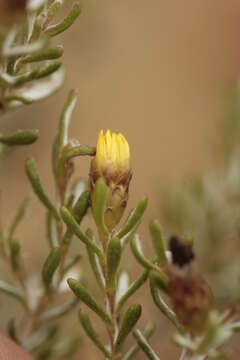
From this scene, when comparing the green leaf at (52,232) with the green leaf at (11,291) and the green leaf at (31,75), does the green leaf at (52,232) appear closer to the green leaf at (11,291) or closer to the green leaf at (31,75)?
the green leaf at (11,291)

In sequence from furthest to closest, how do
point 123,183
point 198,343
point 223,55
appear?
point 223,55 < point 123,183 < point 198,343

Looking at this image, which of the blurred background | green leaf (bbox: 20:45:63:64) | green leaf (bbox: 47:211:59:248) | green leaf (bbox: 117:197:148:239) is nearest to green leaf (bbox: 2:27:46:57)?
green leaf (bbox: 20:45:63:64)

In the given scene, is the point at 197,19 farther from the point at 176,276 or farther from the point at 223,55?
the point at 176,276

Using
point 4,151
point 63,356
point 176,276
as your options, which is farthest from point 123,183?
point 63,356

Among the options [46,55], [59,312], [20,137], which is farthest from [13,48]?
[59,312]

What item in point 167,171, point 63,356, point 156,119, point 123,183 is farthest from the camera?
point 156,119

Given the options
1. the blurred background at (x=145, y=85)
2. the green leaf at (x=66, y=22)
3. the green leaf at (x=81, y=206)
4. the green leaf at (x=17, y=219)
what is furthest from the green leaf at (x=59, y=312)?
the blurred background at (x=145, y=85)

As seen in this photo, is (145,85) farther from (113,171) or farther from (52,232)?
(113,171)
